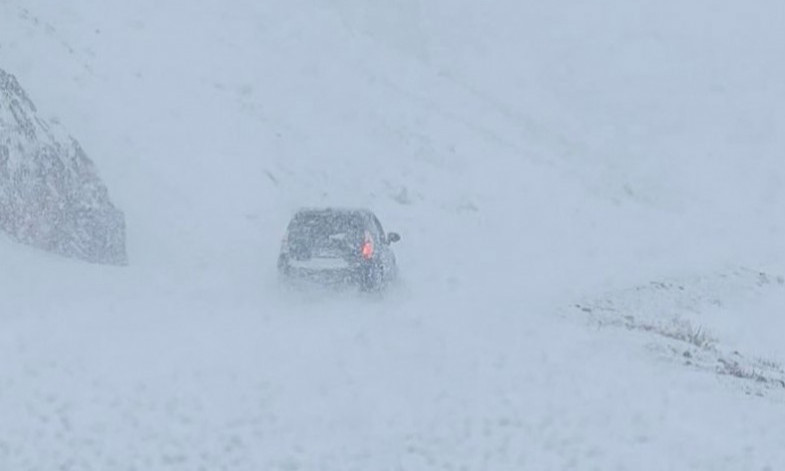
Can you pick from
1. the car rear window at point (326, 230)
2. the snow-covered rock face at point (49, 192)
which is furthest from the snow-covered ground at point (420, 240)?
Answer: the car rear window at point (326, 230)

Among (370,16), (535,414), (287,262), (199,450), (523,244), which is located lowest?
(199,450)

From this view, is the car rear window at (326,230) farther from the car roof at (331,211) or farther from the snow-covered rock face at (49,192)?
the snow-covered rock face at (49,192)

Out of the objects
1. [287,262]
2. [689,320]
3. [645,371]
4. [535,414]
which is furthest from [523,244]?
[535,414]

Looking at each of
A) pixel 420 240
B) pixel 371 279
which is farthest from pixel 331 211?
pixel 420 240

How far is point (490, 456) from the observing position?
33.9ft

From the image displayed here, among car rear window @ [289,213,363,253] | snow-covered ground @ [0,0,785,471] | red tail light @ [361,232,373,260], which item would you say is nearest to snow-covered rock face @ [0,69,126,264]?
snow-covered ground @ [0,0,785,471]

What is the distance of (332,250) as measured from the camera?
1842 centimetres

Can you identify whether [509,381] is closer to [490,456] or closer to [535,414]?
[535,414]

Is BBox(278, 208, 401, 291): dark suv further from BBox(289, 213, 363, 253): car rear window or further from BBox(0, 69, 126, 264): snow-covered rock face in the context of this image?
BBox(0, 69, 126, 264): snow-covered rock face

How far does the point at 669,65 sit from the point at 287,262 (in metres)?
31.8

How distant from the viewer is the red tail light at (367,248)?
18562 mm

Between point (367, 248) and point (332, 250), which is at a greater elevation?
point (367, 248)

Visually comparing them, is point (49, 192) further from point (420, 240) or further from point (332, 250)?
point (420, 240)

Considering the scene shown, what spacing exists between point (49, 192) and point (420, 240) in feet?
36.7
